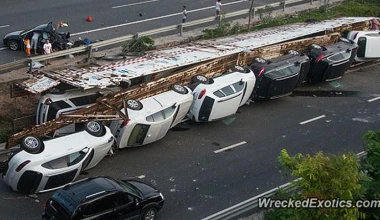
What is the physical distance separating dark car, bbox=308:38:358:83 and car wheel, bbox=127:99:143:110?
8.83 m

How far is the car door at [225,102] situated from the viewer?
20531mm

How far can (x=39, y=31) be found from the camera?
2539cm

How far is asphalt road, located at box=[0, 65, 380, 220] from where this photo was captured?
54.1 feet

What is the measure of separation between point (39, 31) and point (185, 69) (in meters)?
7.29

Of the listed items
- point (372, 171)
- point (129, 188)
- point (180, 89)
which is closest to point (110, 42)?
point (180, 89)

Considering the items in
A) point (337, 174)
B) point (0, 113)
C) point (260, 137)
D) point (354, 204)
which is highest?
point (337, 174)

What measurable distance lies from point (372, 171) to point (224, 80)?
387 inches

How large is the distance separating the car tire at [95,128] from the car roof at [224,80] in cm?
423

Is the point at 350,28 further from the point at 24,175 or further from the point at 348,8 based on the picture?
the point at 24,175

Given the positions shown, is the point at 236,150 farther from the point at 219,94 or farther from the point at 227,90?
the point at 227,90

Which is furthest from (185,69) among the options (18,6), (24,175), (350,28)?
(18,6)

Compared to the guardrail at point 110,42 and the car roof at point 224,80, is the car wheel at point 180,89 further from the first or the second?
the guardrail at point 110,42

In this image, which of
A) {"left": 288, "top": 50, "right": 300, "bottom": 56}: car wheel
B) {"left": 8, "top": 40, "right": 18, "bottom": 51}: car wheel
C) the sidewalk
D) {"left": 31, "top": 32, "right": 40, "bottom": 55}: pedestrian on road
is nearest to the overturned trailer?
{"left": 288, "top": 50, "right": 300, "bottom": 56}: car wheel

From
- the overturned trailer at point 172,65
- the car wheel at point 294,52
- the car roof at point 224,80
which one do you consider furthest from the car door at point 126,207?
the car wheel at point 294,52
